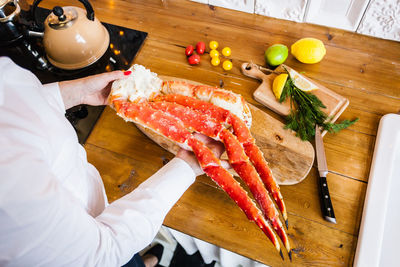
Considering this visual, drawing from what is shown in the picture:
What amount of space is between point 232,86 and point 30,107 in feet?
2.49

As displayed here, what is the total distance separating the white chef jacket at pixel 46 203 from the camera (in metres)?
0.40

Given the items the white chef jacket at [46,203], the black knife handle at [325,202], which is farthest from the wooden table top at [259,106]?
the white chef jacket at [46,203]

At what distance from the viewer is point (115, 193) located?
0.92 m

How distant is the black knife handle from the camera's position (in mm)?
813

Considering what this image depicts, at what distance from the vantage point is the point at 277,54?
41.3 inches

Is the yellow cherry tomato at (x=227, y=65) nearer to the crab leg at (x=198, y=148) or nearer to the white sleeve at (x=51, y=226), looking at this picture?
the crab leg at (x=198, y=148)

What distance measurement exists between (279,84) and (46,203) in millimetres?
831

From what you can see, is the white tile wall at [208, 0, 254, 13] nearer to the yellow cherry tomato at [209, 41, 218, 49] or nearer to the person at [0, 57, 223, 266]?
the yellow cherry tomato at [209, 41, 218, 49]

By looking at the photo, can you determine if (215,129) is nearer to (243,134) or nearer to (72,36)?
(243,134)

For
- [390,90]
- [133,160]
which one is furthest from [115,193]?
[390,90]

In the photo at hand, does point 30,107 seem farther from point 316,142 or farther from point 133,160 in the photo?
point 316,142

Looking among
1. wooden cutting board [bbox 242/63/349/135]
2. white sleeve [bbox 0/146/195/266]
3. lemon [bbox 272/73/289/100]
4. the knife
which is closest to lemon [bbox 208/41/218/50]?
wooden cutting board [bbox 242/63/349/135]

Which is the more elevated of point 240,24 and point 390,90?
point 240,24

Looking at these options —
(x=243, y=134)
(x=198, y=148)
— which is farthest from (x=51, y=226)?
(x=243, y=134)
